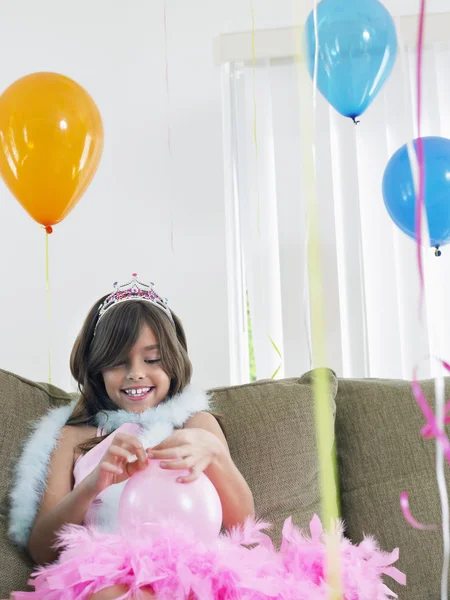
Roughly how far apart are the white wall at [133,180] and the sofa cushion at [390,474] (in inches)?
39.1

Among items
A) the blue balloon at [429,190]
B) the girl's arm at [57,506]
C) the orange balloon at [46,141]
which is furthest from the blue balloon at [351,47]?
the girl's arm at [57,506]

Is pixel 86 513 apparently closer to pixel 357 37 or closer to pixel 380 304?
pixel 357 37

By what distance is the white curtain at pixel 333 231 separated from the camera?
8.89 ft

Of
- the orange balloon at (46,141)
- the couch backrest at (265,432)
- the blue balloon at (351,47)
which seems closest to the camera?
the couch backrest at (265,432)

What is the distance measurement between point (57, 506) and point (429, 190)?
1.26m

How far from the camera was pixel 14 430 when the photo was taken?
59.4 inches

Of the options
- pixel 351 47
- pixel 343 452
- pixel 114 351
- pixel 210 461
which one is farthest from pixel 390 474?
pixel 351 47

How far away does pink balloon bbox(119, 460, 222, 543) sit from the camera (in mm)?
1145

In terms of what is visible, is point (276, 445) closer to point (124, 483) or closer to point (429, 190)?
point (124, 483)

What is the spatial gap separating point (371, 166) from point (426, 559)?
1.56m

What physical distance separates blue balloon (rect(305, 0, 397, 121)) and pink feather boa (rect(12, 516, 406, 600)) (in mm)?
1212

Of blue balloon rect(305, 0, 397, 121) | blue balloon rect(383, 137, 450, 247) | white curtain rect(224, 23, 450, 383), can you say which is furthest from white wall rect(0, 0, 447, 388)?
blue balloon rect(305, 0, 397, 121)

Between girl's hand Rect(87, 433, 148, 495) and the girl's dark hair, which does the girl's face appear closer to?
the girl's dark hair

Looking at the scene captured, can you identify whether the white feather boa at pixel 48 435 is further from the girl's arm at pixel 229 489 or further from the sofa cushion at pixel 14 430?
the girl's arm at pixel 229 489
